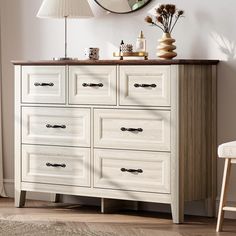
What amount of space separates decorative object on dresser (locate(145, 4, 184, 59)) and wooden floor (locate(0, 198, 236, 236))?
0.95 m

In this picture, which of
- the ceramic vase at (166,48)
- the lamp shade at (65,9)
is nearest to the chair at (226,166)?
the ceramic vase at (166,48)

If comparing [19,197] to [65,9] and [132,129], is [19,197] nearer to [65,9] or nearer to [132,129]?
[132,129]

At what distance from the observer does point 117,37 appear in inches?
196

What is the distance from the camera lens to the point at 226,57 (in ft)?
15.0

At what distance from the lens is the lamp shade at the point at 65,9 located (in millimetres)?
4859

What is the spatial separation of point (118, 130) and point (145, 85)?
12.5 inches

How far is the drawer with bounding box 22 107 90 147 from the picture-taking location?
15.3ft

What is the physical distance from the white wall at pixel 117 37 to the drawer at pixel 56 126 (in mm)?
545

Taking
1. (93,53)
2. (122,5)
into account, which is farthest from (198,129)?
(122,5)

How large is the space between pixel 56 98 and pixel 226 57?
1.04m

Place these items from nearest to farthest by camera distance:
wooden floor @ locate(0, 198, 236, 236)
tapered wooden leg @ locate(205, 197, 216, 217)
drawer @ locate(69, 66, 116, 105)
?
wooden floor @ locate(0, 198, 236, 236)
drawer @ locate(69, 66, 116, 105)
tapered wooden leg @ locate(205, 197, 216, 217)

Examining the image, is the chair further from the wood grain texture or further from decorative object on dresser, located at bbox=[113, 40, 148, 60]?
decorative object on dresser, located at bbox=[113, 40, 148, 60]

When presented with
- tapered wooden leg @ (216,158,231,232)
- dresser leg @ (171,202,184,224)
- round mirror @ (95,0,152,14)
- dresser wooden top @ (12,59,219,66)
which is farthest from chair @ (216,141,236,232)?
round mirror @ (95,0,152,14)

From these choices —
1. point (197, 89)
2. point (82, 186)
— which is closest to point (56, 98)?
point (82, 186)
